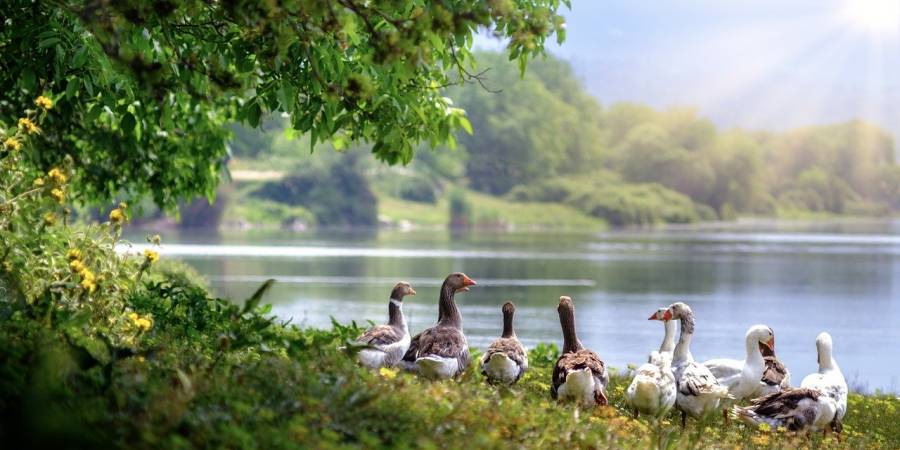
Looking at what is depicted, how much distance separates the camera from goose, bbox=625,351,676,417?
32.9ft

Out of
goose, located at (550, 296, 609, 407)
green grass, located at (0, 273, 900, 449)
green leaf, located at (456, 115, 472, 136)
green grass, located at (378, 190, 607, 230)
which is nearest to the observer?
green grass, located at (0, 273, 900, 449)

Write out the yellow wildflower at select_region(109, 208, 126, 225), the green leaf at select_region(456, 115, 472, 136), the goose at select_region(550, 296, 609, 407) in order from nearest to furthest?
1. the yellow wildflower at select_region(109, 208, 126, 225)
2. the goose at select_region(550, 296, 609, 407)
3. the green leaf at select_region(456, 115, 472, 136)

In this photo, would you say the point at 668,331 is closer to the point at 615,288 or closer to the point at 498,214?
the point at 615,288

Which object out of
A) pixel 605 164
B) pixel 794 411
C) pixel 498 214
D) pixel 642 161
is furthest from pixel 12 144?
pixel 605 164

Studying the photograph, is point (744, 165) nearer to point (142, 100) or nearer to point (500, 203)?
point (500, 203)

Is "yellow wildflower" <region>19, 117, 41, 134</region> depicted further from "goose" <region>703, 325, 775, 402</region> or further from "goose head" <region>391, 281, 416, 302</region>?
"goose" <region>703, 325, 775, 402</region>

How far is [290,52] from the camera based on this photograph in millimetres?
9617

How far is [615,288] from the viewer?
1437 inches

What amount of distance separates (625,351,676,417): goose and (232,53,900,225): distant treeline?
86.6 metres

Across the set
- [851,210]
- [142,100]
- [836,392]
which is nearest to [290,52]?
[142,100]

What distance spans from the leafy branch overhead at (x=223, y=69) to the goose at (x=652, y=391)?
3006 millimetres

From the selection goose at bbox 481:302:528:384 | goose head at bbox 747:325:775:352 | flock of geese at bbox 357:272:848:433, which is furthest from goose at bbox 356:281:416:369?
goose head at bbox 747:325:775:352

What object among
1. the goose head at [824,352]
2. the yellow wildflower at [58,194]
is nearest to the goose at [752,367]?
the goose head at [824,352]

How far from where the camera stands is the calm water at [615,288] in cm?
2416
